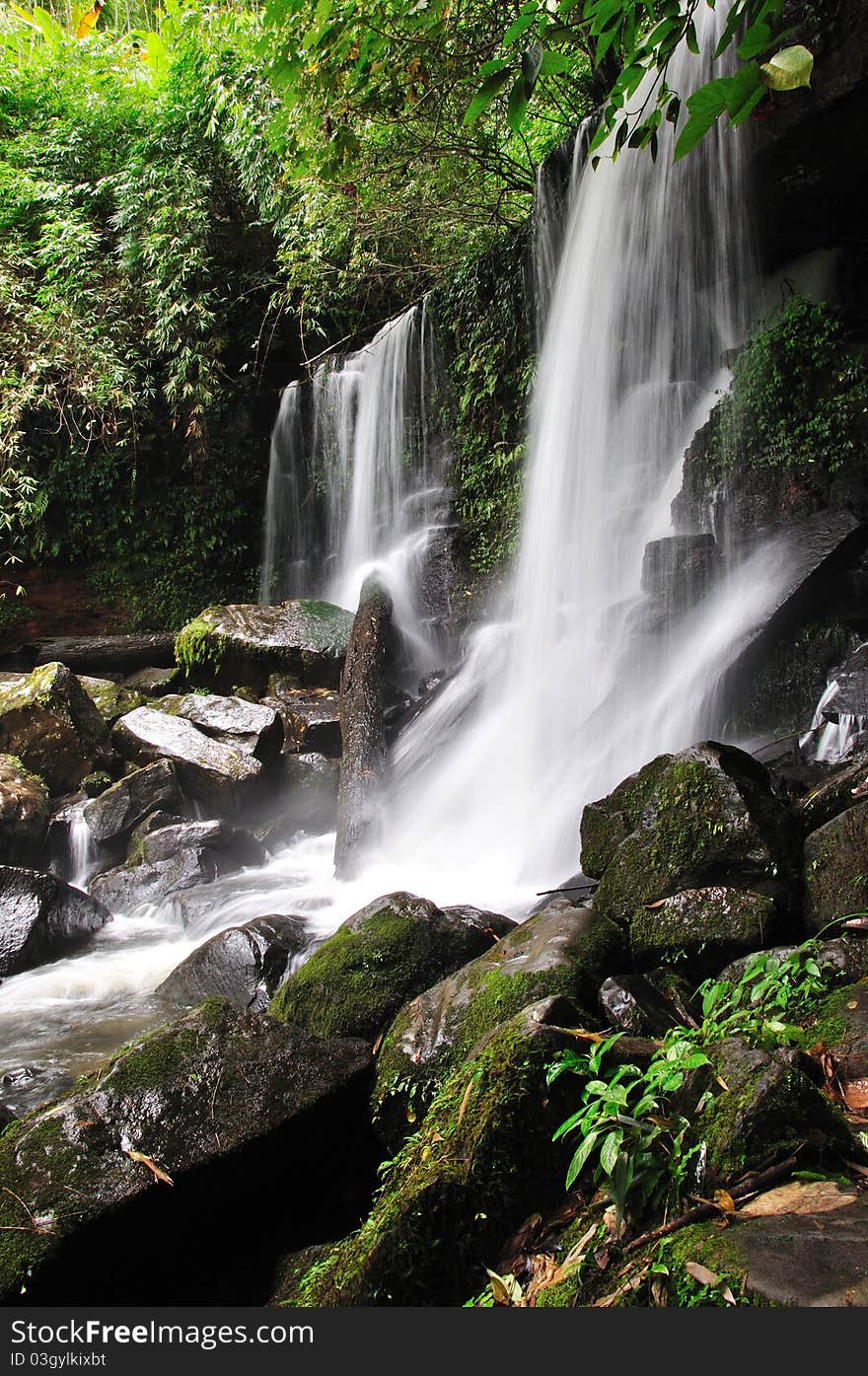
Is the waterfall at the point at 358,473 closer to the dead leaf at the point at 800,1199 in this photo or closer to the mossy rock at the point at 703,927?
the mossy rock at the point at 703,927

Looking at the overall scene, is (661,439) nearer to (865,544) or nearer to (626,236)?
(626,236)

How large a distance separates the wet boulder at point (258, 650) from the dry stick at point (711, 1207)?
9.11 m

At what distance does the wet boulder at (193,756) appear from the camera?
8.91m

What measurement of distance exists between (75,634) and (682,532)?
32.0 feet

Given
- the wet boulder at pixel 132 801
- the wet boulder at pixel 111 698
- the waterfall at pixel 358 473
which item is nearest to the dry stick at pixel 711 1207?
the wet boulder at pixel 132 801

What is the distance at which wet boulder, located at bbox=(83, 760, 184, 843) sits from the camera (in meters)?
8.49

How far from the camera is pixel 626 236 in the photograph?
31.7 feet

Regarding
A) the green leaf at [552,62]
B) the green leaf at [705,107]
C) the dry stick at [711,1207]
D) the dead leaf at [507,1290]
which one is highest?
the green leaf at [552,62]

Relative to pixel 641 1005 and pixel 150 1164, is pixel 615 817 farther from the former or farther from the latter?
pixel 150 1164

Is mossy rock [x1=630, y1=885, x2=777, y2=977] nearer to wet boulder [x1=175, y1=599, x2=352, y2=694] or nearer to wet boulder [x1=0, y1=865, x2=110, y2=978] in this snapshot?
wet boulder [x1=0, y1=865, x2=110, y2=978]

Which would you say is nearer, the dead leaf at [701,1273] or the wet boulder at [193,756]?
the dead leaf at [701,1273]

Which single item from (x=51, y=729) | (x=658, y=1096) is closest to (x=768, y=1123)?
(x=658, y=1096)

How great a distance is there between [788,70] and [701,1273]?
2868 mm

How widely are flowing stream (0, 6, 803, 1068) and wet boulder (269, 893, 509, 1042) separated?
1380 millimetres
